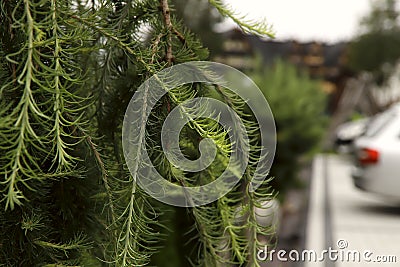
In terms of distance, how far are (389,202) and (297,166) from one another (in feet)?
13.3

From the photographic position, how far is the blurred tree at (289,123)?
396 inches

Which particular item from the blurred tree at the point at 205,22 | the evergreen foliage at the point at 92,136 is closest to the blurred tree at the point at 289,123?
the blurred tree at the point at 205,22

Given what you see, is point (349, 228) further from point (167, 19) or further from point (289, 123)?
point (289, 123)

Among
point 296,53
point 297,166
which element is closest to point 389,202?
point 297,166

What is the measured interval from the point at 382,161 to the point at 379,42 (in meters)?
21.5

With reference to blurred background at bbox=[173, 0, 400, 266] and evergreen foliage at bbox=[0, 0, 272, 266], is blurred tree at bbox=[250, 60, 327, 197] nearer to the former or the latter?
blurred background at bbox=[173, 0, 400, 266]

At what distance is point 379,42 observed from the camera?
2644 centimetres

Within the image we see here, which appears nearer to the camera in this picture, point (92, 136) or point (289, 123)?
point (92, 136)

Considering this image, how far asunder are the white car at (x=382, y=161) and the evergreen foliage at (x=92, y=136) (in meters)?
5.27

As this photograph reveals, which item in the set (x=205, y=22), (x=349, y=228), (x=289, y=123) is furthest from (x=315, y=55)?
(x=349, y=228)

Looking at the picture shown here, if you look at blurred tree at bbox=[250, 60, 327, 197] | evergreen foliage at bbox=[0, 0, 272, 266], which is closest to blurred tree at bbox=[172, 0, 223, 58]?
blurred tree at bbox=[250, 60, 327, 197]

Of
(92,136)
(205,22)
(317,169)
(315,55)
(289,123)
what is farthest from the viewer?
(315,55)

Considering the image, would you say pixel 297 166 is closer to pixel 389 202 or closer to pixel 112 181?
pixel 389 202

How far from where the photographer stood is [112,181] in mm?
932
